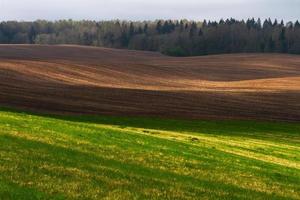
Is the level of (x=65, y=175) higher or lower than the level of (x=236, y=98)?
higher

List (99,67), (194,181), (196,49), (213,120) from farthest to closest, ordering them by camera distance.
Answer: (196,49)
(99,67)
(213,120)
(194,181)

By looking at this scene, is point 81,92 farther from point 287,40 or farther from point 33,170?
point 287,40

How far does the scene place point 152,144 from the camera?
1022 inches

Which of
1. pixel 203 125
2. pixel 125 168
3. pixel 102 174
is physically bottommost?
pixel 203 125

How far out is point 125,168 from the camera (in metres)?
17.9

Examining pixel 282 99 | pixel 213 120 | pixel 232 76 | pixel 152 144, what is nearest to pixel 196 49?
pixel 232 76

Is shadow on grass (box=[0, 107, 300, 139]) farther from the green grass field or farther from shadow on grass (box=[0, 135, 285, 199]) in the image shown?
shadow on grass (box=[0, 135, 285, 199])

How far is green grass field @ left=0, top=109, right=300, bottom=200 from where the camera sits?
46.6ft

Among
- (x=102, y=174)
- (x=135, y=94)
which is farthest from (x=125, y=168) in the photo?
(x=135, y=94)

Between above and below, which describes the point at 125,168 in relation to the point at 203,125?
above

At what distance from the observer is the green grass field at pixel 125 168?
14195mm

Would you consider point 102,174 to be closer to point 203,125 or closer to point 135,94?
point 203,125

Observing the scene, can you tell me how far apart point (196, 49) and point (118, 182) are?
537ft

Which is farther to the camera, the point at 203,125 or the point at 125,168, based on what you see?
the point at 203,125
